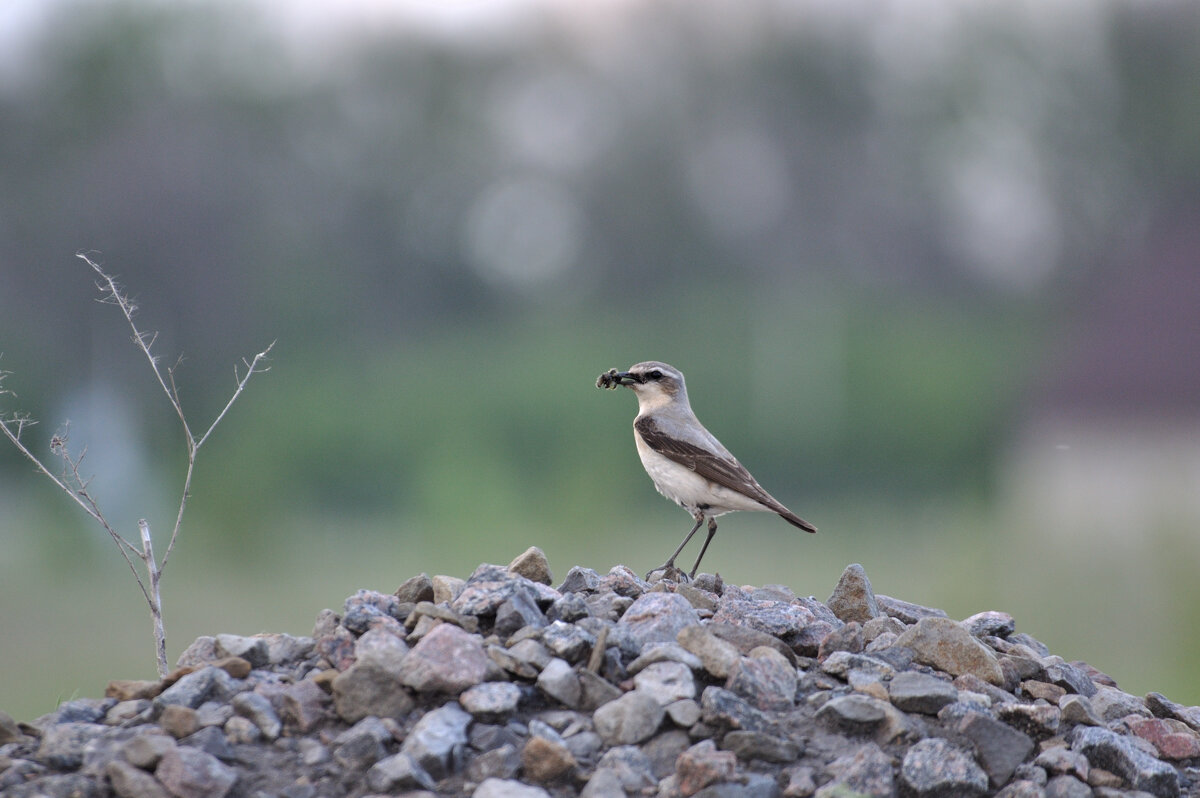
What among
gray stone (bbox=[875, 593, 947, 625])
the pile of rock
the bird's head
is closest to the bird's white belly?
the bird's head

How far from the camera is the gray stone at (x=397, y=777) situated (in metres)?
3.39

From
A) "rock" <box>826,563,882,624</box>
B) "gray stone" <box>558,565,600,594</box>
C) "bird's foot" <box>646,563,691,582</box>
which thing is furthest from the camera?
"bird's foot" <box>646,563,691,582</box>

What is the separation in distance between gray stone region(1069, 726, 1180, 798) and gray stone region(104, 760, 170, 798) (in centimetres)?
305

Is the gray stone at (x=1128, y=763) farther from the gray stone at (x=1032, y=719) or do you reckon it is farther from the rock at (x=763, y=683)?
the rock at (x=763, y=683)

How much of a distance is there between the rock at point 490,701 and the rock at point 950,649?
5.51 feet

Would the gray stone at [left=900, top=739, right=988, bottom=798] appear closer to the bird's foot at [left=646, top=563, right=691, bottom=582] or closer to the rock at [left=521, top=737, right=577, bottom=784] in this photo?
the rock at [left=521, top=737, right=577, bottom=784]

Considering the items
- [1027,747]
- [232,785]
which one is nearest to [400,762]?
[232,785]

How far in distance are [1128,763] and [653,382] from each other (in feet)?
11.0

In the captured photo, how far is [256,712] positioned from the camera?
3.73 m

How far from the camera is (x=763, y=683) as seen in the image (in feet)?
13.1

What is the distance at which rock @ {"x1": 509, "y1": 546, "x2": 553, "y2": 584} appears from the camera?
503 cm

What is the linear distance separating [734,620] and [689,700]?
2.83ft

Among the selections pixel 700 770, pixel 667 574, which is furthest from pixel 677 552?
pixel 700 770

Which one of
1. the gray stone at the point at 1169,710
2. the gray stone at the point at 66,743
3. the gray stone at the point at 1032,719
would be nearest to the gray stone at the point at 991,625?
the gray stone at the point at 1169,710
